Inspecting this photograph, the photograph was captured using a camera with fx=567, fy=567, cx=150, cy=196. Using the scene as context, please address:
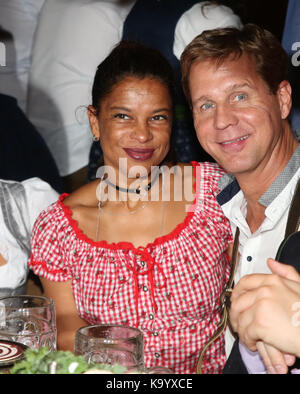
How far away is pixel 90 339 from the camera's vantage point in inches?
32.3

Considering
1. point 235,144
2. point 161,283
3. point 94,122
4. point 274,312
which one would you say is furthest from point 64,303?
point 274,312

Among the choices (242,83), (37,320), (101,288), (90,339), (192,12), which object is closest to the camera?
(90,339)

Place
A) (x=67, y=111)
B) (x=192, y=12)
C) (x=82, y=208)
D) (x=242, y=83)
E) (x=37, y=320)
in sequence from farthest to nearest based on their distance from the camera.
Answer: (x=67, y=111), (x=192, y=12), (x=82, y=208), (x=242, y=83), (x=37, y=320)

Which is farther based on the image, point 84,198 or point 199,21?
point 199,21

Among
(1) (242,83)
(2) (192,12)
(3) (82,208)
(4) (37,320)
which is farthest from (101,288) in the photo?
(2) (192,12)

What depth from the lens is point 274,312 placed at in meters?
0.72

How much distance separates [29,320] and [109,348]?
0.23 meters

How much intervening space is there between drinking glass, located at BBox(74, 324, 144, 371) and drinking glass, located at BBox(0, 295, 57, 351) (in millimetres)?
149

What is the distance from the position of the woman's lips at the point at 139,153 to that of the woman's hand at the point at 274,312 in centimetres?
73

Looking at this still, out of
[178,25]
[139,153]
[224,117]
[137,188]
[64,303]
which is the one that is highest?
[178,25]

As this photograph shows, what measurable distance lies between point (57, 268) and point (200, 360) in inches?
17.2

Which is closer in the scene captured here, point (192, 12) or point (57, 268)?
point (57, 268)

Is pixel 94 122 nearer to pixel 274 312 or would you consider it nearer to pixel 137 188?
pixel 137 188
